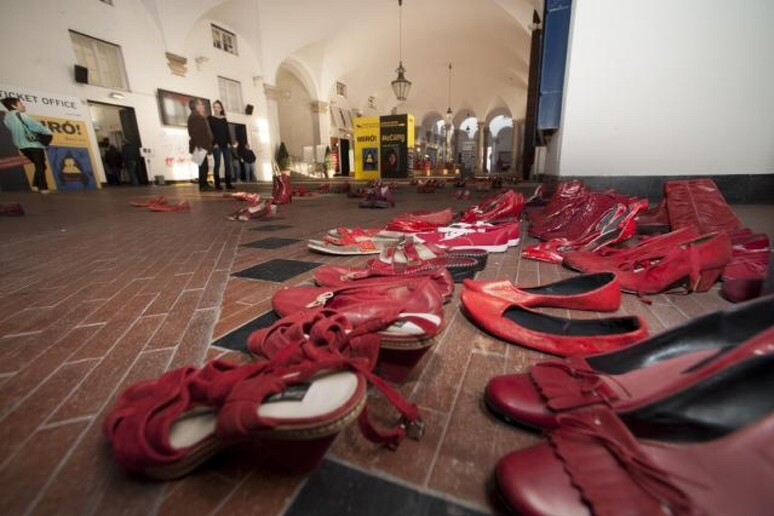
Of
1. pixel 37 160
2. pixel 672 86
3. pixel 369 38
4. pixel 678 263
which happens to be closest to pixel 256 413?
pixel 678 263

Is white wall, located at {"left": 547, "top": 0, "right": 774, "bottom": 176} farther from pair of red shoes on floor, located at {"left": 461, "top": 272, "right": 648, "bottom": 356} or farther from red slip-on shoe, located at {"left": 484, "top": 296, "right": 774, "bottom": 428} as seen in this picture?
red slip-on shoe, located at {"left": 484, "top": 296, "right": 774, "bottom": 428}

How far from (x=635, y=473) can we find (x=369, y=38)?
59.4 feet

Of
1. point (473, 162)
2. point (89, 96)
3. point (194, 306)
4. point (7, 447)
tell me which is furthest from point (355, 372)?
point (473, 162)

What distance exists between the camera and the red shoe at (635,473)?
462 millimetres

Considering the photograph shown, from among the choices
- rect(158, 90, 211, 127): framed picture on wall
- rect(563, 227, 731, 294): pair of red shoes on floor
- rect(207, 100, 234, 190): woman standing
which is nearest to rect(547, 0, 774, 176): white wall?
rect(563, 227, 731, 294): pair of red shoes on floor

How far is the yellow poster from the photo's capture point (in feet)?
36.2

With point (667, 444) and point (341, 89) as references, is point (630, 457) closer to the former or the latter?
point (667, 444)

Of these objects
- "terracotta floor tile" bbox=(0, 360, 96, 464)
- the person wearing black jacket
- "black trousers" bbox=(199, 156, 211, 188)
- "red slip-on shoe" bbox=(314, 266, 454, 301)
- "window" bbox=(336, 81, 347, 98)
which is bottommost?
"terracotta floor tile" bbox=(0, 360, 96, 464)

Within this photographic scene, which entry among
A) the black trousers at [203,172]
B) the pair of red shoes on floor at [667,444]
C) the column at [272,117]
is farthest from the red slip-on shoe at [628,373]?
the column at [272,117]

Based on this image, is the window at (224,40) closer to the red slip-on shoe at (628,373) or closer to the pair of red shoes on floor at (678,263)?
the pair of red shoes on floor at (678,263)

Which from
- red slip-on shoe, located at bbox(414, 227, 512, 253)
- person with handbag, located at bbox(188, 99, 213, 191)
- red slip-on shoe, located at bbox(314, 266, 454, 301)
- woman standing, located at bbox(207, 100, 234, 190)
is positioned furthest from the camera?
woman standing, located at bbox(207, 100, 234, 190)

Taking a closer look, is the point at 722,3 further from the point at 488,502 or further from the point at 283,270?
the point at 488,502

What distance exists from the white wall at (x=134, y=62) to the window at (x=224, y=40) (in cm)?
21

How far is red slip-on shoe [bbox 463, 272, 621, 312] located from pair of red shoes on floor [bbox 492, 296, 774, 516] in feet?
2.00
